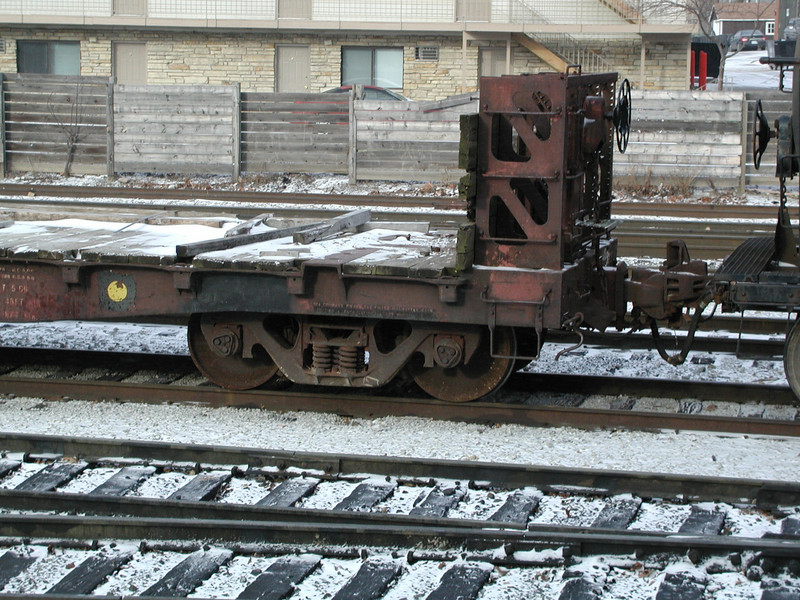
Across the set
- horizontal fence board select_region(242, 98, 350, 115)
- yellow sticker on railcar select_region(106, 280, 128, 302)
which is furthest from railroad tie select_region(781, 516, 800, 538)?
horizontal fence board select_region(242, 98, 350, 115)

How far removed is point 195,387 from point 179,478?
1956 millimetres

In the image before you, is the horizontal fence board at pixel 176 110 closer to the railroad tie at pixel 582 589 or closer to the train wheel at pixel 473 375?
the train wheel at pixel 473 375

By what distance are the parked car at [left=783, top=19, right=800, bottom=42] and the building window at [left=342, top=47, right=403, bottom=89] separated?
85.4 ft

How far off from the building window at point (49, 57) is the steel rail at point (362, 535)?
3128 centimetres

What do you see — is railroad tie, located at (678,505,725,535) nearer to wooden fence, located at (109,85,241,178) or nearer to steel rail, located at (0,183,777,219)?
steel rail, located at (0,183,777,219)

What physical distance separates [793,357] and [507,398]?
7.37 ft

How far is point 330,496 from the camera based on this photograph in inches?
254

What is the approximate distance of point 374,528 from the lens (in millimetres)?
5668

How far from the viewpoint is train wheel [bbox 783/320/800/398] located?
7648mm

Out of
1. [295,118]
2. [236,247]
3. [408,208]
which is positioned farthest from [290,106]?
[236,247]

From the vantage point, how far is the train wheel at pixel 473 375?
8.09 m

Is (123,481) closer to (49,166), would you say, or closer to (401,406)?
(401,406)

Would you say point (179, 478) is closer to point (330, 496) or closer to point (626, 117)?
point (330, 496)

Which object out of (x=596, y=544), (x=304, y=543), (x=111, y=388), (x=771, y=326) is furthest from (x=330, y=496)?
(x=771, y=326)
